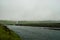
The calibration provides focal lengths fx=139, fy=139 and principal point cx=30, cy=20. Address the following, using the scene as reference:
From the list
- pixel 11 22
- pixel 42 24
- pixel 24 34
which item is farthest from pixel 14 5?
pixel 24 34

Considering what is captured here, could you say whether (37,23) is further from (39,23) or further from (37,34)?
(37,34)

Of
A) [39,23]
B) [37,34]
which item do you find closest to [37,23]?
[39,23]

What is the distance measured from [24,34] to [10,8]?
1.28 ft

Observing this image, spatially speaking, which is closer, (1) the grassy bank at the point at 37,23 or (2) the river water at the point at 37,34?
(2) the river water at the point at 37,34

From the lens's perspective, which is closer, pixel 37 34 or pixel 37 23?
pixel 37 34

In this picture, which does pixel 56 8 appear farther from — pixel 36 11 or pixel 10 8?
pixel 10 8

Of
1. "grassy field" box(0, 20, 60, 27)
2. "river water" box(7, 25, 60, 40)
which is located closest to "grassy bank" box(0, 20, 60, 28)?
"grassy field" box(0, 20, 60, 27)

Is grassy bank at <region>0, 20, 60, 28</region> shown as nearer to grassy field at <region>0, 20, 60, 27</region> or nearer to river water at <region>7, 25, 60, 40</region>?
grassy field at <region>0, 20, 60, 27</region>

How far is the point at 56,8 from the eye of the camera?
3.74 ft

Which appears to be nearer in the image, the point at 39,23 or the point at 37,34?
the point at 37,34

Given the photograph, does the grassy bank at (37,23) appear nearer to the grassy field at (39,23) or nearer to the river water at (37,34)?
the grassy field at (39,23)

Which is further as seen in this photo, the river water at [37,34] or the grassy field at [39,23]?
the grassy field at [39,23]

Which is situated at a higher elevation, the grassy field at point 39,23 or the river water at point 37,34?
the grassy field at point 39,23

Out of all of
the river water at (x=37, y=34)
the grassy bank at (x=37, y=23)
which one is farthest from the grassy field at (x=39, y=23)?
the river water at (x=37, y=34)
